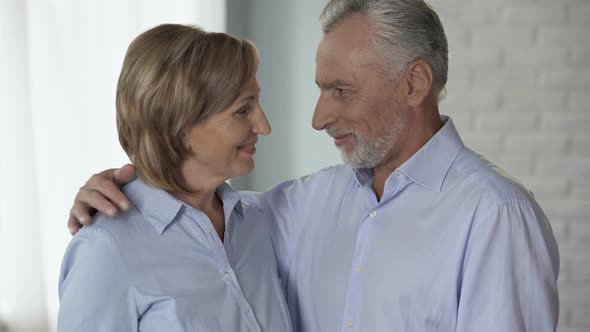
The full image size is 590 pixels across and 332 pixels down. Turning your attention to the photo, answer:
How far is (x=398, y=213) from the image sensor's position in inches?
62.1

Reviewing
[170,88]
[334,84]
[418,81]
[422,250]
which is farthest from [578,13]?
[170,88]

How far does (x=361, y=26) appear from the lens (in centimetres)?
165

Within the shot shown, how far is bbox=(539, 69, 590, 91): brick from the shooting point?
2953 mm

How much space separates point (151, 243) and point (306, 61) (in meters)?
1.85

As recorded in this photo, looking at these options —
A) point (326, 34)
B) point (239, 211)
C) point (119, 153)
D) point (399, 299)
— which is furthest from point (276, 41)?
point (399, 299)

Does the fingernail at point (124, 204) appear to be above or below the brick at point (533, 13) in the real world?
below

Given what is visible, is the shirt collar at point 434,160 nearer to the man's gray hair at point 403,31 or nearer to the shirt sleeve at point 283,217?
the man's gray hair at point 403,31

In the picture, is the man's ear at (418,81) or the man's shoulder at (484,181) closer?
the man's shoulder at (484,181)

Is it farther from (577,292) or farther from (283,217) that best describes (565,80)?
(283,217)

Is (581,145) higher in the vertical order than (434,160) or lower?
lower

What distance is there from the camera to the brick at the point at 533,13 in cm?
293

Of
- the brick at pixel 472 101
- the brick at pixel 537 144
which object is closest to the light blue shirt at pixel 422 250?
the brick at pixel 472 101

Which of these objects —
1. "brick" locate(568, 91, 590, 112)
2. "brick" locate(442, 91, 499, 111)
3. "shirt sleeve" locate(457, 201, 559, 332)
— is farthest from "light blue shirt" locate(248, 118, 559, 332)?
"brick" locate(568, 91, 590, 112)

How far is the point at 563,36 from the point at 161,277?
221cm
